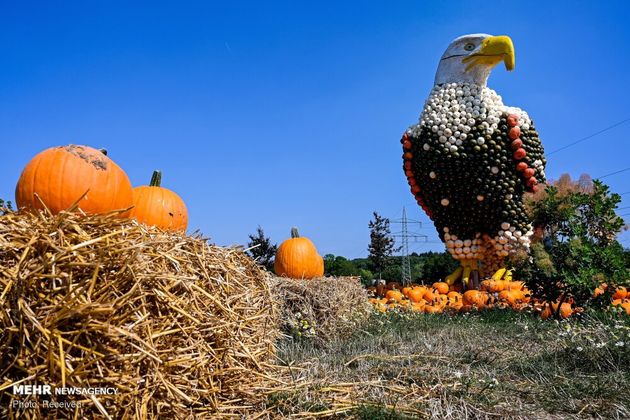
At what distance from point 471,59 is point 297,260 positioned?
201 inches

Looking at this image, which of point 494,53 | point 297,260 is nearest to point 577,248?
point 297,260

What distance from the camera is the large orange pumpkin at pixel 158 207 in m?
3.96

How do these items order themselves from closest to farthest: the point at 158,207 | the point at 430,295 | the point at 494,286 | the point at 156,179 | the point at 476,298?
the point at 158,207 → the point at 156,179 → the point at 476,298 → the point at 494,286 → the point at 430,295

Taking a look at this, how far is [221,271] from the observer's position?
9.55 feet

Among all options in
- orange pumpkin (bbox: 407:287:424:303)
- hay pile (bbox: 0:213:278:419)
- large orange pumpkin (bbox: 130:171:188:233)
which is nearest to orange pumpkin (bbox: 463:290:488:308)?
orange pumpkin (bbox: 407:287:424:303)

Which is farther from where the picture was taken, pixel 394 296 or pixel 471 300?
pixel 394 296

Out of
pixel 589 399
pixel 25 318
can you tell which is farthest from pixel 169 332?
pixel 589 399

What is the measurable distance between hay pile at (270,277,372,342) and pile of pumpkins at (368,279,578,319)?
1410 millimetres

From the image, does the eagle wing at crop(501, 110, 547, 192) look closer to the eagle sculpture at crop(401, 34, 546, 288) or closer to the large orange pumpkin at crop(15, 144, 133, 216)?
the eagle sculpture at crop(401, 34, 546, 288)

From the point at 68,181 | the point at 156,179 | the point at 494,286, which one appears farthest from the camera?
the point at 494,286

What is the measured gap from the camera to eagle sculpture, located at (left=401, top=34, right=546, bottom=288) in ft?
27.3

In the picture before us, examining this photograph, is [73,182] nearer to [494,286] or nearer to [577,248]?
[577,248]

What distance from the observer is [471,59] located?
894cm

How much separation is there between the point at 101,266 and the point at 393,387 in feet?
5.66
